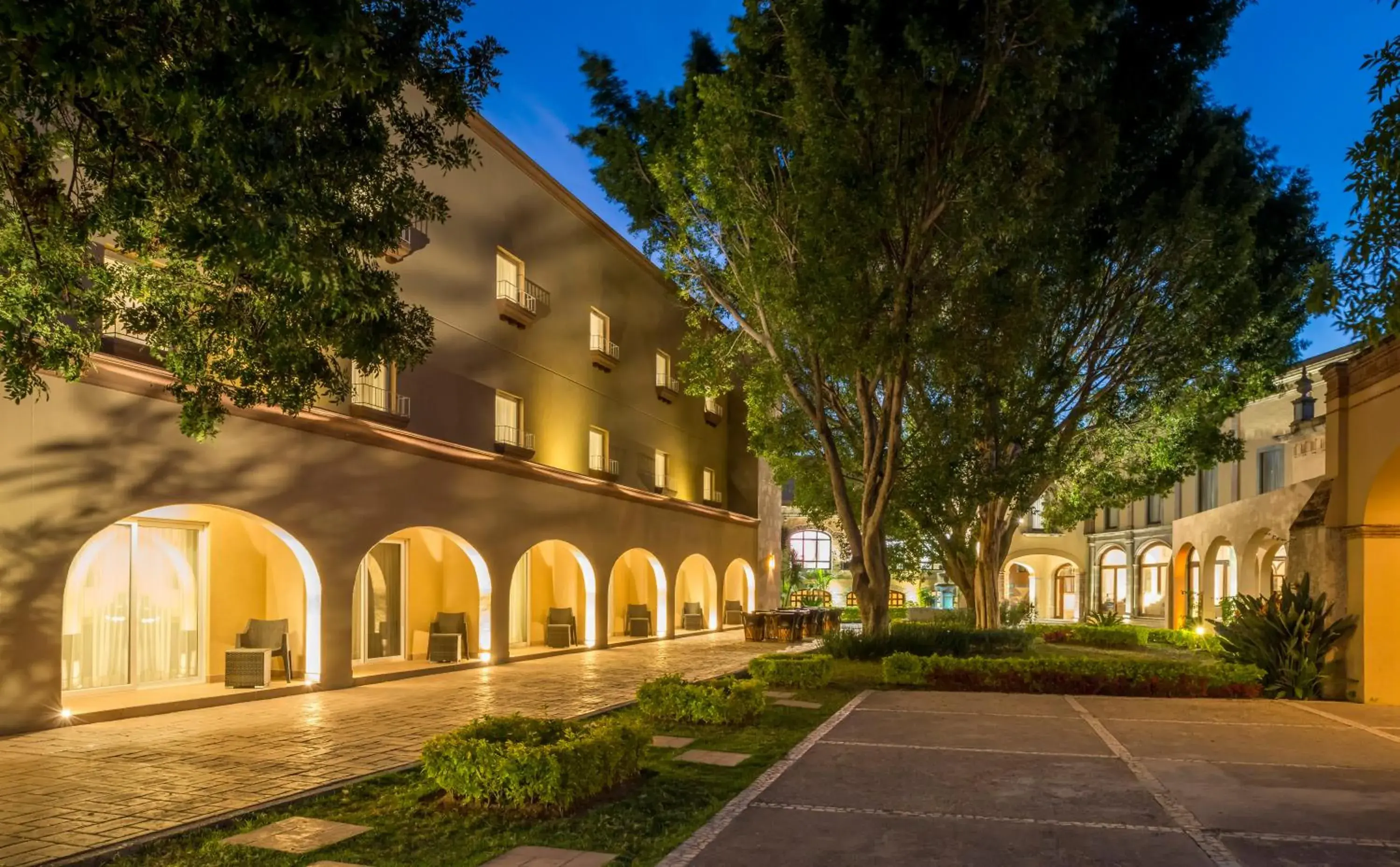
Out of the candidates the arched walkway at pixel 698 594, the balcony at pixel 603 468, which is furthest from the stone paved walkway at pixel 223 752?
the arched walkway at pixel 698 594

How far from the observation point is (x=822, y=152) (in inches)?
543

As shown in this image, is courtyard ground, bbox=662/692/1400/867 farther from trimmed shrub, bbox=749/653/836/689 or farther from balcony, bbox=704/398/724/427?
balcony, bbox=704/398/724/427

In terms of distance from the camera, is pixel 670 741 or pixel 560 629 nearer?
pixel 670 741

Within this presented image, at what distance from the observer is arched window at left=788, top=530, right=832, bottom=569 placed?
53031 millimetres

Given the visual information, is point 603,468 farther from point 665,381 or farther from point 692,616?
point 692,616

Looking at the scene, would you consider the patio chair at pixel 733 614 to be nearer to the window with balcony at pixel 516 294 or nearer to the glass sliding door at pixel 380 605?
the window with balcony at pixel 516 294

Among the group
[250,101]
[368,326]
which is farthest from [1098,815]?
[250,101]

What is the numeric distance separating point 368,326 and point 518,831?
367cm

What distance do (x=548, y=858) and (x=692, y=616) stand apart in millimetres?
22512

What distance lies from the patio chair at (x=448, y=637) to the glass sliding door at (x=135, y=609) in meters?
4.05

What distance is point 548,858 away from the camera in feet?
19.4

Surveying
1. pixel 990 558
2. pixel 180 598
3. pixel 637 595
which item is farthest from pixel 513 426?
pixel 990 558

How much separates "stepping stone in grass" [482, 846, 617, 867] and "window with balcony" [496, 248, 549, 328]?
13675mm

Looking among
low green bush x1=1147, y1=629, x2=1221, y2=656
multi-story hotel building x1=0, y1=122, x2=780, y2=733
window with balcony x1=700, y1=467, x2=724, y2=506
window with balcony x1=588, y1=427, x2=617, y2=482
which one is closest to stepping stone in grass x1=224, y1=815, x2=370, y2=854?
multi-story hotel building x1=0, y1=122, x2=780, y2=733
